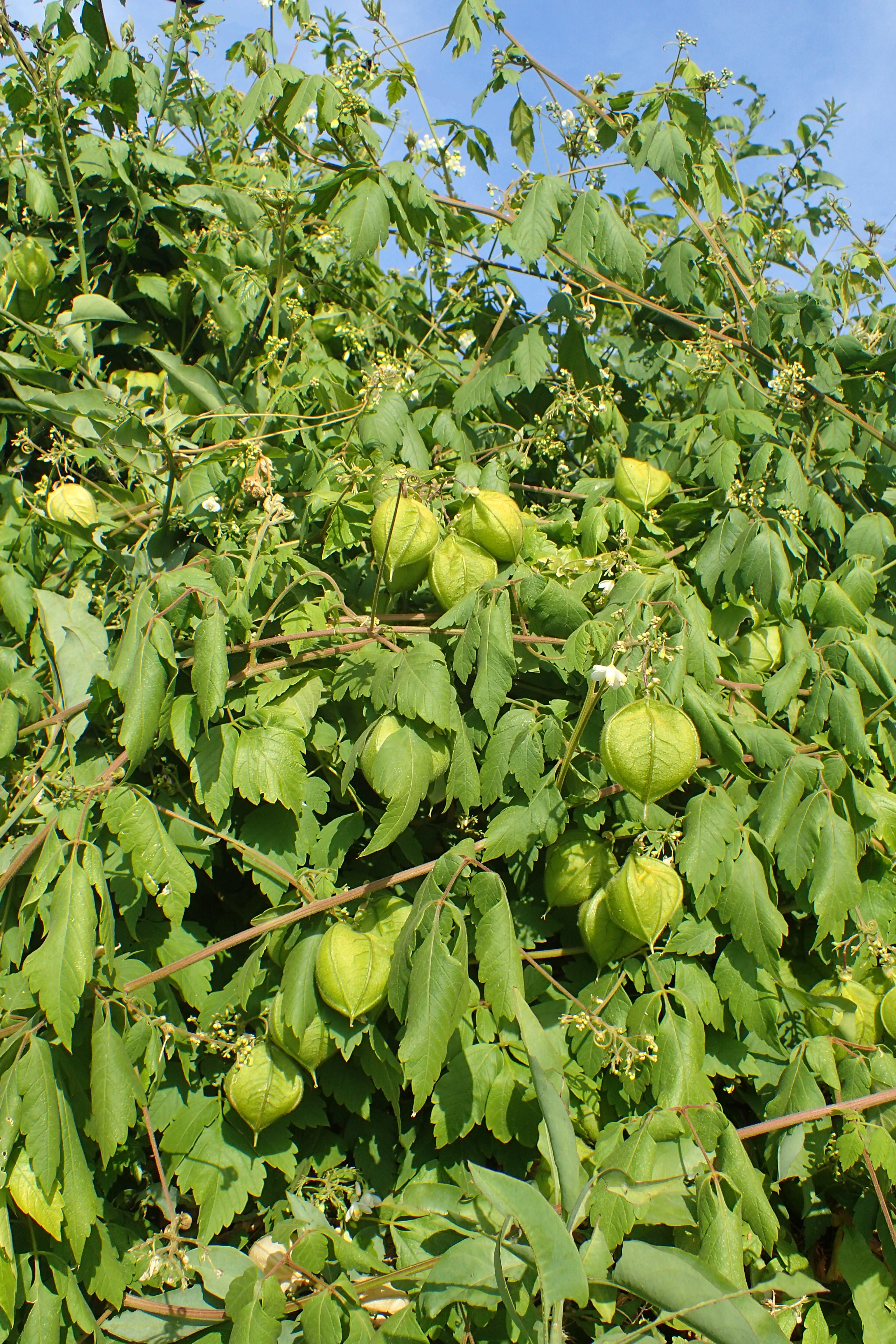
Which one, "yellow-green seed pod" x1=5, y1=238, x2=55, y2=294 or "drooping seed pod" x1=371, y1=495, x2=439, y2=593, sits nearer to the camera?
"drooping seed pod" x1=371, y1=495, x2=439, y2=593

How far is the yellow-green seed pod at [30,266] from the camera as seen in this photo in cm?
222

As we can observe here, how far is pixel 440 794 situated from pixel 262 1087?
64 centimetres

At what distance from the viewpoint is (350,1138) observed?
5.93 ft

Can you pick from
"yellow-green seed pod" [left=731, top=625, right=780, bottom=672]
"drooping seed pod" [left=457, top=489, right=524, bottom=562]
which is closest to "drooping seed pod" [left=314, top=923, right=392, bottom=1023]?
"drooping seed pod" [left=457, top=489, right=524, bottom=562]

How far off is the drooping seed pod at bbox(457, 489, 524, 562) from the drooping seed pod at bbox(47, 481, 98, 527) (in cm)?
92

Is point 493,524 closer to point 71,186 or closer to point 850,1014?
point 850,1014

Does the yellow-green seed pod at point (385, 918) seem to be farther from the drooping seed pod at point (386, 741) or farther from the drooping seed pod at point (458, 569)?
the drooping seed pod at point (458, 569)

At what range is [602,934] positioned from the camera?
1668 mm

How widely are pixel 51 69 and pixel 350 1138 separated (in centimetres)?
277

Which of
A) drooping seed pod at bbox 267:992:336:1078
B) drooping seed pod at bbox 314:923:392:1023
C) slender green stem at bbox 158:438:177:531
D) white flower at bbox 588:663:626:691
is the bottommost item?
drooping seed pod at bbox 267:992:336:1078

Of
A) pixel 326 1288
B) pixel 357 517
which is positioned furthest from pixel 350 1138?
pixel 357 517

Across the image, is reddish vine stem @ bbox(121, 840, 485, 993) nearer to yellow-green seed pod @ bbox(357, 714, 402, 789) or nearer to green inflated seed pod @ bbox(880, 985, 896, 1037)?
yellow-green seed pod @ bbox(357, 714, 402, 789)

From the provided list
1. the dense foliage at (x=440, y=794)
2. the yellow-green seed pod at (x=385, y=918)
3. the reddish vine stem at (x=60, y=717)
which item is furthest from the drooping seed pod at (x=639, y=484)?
the reddish vine stem at (x=60, y=717)

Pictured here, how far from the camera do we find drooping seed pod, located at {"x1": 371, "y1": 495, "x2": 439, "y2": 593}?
1734 millimetres
